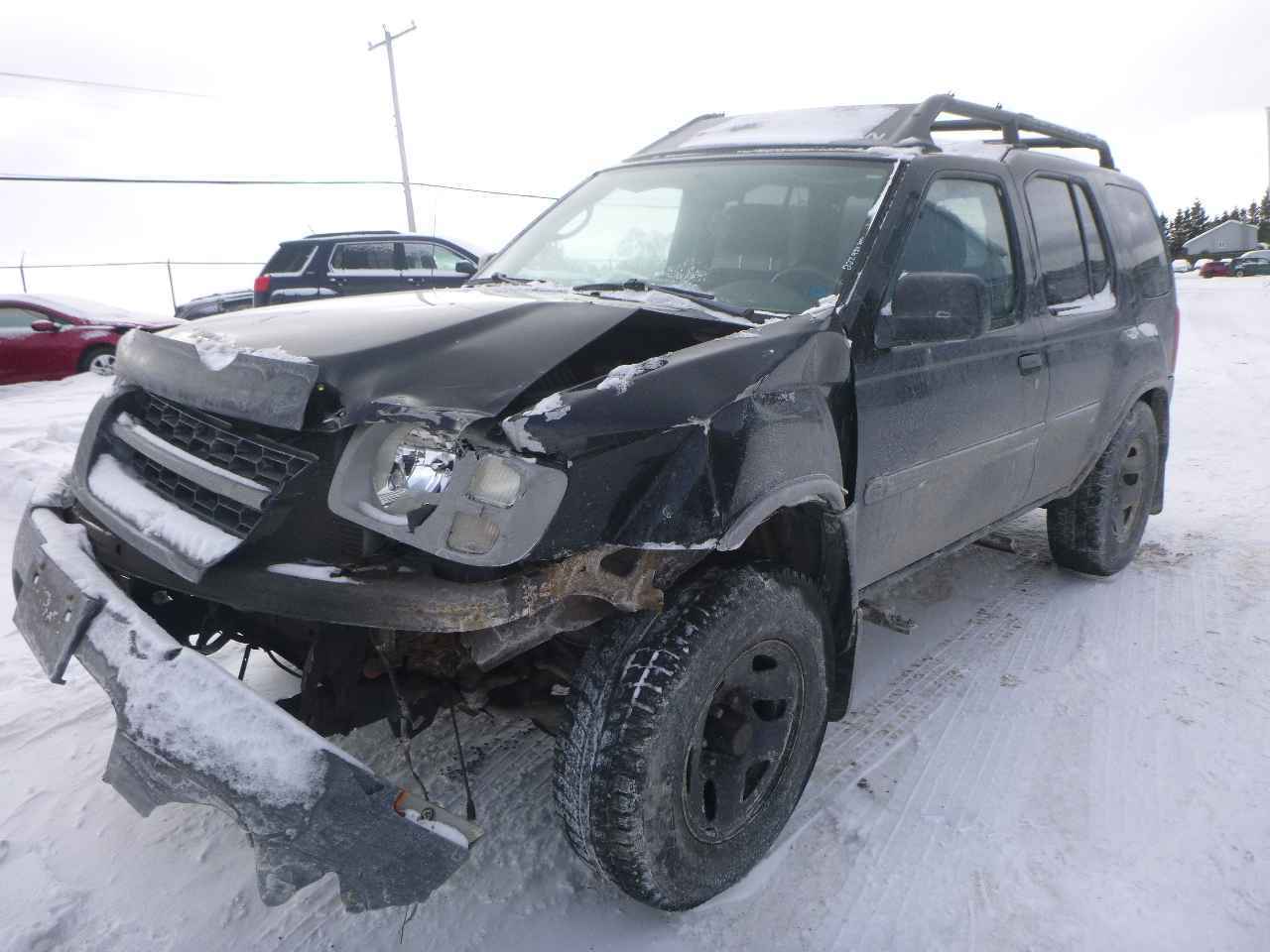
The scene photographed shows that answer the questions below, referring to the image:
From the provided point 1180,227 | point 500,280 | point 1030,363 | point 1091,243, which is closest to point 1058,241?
point 1091,243

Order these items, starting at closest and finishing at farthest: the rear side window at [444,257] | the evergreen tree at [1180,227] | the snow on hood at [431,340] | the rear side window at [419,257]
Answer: the snow on hood at [431,340] → the rear side window at [419,257] → the rear side window at [444,257] → the evergreen tree at [1180,227]

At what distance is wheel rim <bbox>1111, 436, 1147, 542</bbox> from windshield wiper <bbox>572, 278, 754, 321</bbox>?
2760 mm

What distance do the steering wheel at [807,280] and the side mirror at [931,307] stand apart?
0.63 feet

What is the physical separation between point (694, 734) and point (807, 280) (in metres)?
1.39

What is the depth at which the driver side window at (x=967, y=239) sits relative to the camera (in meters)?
2.85

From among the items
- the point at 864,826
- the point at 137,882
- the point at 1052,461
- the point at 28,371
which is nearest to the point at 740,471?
the point at 864,826

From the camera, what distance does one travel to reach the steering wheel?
2.63 metres

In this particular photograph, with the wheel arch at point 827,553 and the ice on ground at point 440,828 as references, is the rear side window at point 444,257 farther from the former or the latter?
the ice on ground at point 440,828

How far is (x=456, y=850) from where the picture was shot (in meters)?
1.78

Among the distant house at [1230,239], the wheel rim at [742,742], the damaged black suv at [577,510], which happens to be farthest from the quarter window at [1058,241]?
the distant house at [1230,239]

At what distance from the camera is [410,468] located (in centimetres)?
189

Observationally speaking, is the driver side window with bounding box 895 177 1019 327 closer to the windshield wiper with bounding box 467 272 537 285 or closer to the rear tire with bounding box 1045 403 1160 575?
the windshield wiper with bounding box 467 272 537 285

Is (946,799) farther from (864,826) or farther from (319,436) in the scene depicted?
(319,436)

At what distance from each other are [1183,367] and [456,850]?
41.4 ft
